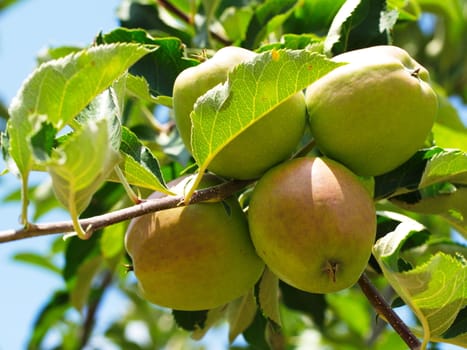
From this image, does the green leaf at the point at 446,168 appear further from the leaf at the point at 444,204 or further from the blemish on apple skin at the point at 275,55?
the blemish on apple skin at the point at 275,55

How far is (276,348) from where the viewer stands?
7.30 ft

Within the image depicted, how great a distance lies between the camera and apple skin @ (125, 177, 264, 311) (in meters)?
1.09

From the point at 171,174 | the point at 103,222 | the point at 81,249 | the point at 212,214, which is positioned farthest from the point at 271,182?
the point at 81,249

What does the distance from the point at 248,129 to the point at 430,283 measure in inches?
13.1

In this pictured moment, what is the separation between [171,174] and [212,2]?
1.49ft

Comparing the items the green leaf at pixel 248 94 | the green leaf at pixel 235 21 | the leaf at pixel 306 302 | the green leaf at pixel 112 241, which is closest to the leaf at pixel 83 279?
the green leaf at pixel 112 241

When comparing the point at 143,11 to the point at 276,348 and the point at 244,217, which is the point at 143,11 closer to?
the point at 244,217

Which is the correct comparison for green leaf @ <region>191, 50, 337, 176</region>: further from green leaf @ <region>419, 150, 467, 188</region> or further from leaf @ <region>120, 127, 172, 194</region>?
green leaf @ <region>419, 150, 467, 188</region>

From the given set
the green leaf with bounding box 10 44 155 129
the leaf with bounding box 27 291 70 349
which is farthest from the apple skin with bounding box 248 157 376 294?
the leaf with bounding box 27 291 70 349

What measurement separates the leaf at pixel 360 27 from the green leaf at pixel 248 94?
29 centimetres

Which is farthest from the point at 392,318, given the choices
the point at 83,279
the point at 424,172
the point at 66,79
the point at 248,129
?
the point at 83,279

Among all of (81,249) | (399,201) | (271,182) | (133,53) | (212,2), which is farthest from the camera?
(81,249)

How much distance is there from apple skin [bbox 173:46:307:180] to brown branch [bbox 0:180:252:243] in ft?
0.10

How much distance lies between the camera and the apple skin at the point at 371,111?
1058 millimetres
